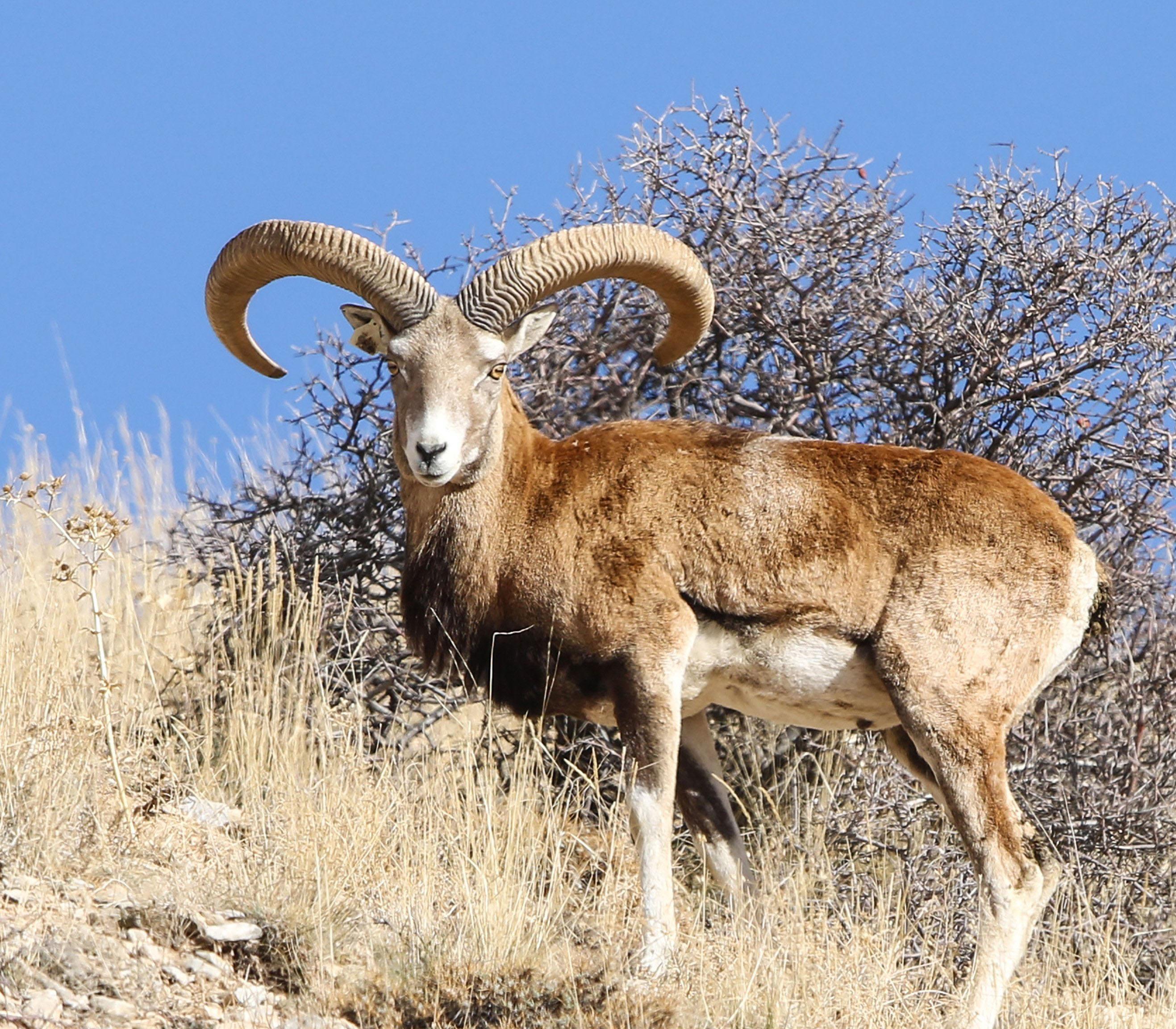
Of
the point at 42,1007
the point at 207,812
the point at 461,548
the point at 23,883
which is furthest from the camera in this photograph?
the point at 207,812

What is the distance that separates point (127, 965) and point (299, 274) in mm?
3563

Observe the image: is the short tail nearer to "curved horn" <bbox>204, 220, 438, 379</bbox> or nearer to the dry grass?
the dry grass

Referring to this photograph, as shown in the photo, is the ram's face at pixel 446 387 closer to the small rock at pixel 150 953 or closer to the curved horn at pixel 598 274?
the curved horn at pixel 598 274

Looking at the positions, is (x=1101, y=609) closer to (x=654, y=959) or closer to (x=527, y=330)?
(x=654, y=959)

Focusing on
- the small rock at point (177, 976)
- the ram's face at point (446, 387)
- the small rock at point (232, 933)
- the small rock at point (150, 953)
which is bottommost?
the small rock at point (177, 976)

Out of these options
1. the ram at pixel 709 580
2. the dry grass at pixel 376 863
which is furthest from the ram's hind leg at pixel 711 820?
the dry grass at pixel 376 863

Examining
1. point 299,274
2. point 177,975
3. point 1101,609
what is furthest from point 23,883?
point 1101,609

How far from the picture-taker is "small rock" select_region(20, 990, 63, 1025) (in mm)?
5375

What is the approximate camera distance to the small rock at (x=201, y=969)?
5871 millimetres

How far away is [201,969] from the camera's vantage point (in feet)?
19.3

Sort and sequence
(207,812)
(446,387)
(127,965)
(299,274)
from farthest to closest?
(299,274) → (207,812) → (446,387) → (127,965)

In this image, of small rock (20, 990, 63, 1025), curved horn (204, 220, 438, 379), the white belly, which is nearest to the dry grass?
small rock (20, 990, 63, 1025)

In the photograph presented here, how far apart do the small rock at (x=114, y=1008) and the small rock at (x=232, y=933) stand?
1.62 feet

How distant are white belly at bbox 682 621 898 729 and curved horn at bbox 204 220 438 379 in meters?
2.04
